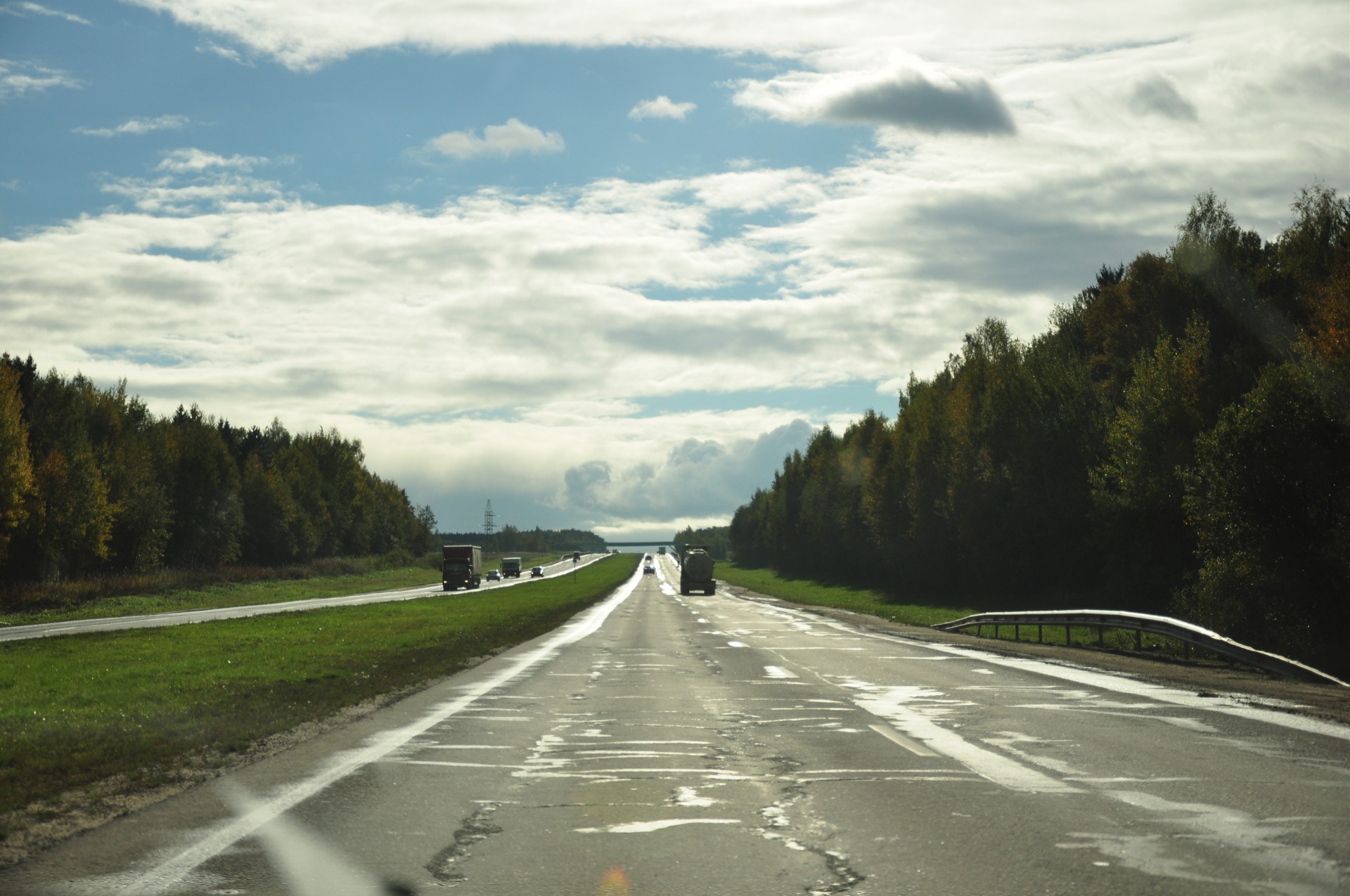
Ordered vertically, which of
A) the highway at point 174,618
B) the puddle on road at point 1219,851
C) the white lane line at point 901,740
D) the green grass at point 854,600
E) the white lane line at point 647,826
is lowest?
the highway at point 174,618

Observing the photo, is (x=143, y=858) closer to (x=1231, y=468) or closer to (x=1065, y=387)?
(x=1231, y=468)

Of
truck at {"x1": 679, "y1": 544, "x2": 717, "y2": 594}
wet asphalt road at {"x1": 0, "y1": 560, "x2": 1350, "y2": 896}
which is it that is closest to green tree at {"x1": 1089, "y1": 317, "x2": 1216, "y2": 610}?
wet asphalt road at {"x1": 0, "y1": 560, "x2": 1350, "y2": 896}

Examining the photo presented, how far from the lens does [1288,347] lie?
4253cm

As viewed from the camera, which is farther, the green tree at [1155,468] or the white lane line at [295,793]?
the green tree at [1155,468]

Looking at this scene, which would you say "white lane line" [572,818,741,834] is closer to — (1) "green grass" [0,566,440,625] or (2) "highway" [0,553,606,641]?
(2) "highway" [0,553,606,641]

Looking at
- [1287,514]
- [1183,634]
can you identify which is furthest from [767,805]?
[1287,514]

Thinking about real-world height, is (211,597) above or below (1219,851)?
below

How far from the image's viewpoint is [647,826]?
7125 mm

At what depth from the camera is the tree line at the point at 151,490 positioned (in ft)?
209

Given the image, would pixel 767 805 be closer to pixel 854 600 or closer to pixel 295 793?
pixel 295 793

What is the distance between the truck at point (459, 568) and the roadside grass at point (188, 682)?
50.0m

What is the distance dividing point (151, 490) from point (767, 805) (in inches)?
3120

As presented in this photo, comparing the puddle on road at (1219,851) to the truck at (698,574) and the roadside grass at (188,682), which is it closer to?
the roadside grass at (188,682)

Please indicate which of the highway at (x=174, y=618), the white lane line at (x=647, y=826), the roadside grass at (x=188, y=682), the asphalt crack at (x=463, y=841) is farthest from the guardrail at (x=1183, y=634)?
the highway at (x=174, y=618)
